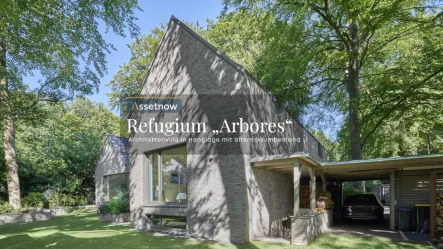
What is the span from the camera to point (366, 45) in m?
14.2

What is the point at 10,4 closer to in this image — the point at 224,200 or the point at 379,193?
the point at 224,200

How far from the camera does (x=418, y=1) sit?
12430mm

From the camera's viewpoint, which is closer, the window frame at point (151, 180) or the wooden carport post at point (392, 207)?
the wooden carport post at point (392, 207)

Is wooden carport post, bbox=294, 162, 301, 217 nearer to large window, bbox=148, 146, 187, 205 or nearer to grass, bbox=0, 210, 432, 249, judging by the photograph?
grass, bbox=0, 210, 432, 249

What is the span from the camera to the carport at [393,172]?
805 cm

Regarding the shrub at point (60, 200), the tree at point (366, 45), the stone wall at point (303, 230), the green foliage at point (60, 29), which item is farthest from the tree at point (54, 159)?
the stone wall at point (303, 230)

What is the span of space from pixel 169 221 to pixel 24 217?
9942 millimetres

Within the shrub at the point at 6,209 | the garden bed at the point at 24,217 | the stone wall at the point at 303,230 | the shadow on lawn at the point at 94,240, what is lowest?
the garden bed at the point at 24,217

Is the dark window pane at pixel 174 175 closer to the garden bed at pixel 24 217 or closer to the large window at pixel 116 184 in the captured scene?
the large window at pixel 116 184

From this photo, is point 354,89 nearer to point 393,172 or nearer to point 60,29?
point 393,172

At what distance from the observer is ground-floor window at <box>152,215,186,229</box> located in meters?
10.2

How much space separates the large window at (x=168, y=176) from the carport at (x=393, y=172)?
3.07 meters

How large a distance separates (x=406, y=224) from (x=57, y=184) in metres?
23.0

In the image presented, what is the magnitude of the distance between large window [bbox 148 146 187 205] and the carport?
3.07 metres
